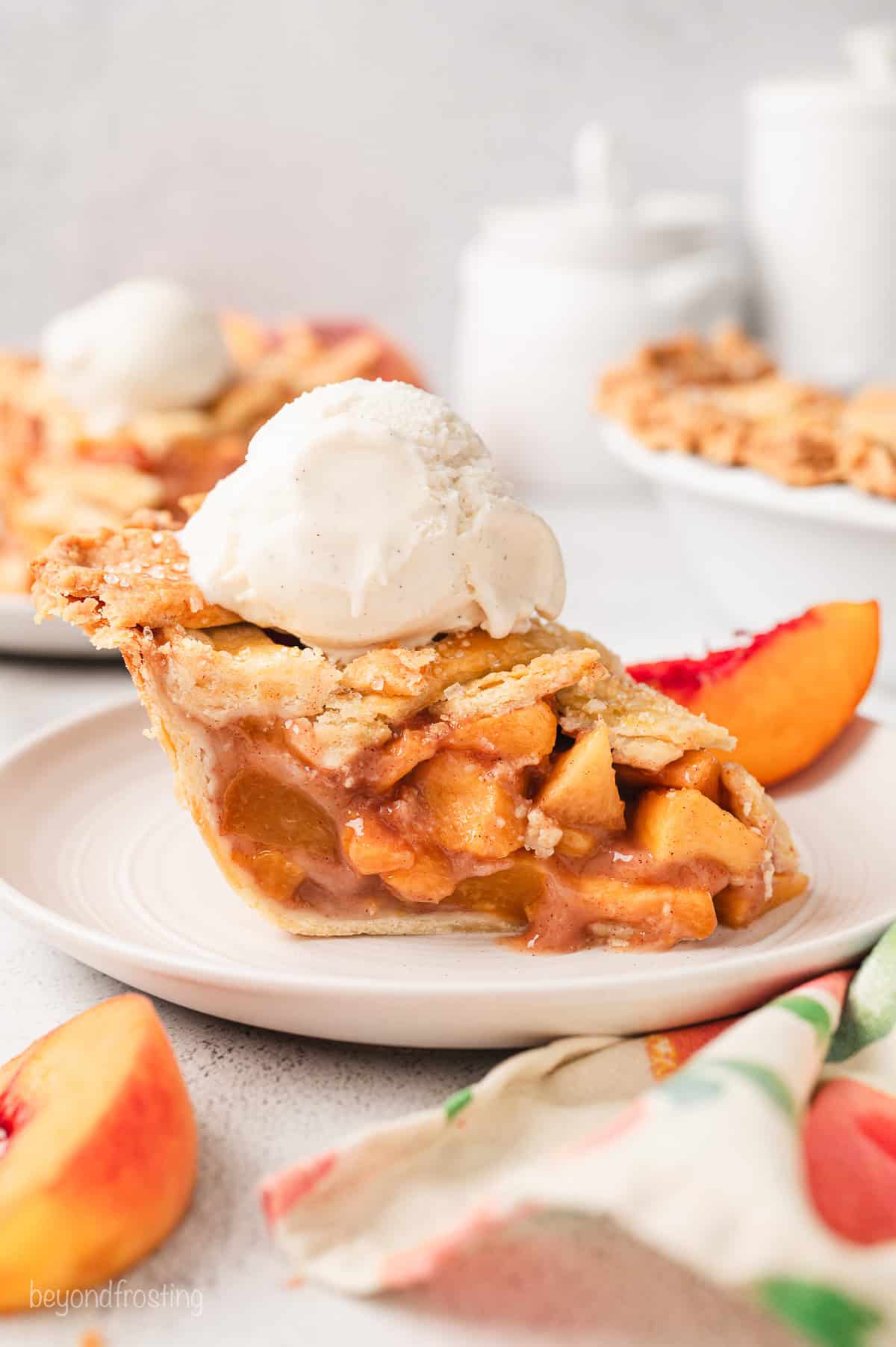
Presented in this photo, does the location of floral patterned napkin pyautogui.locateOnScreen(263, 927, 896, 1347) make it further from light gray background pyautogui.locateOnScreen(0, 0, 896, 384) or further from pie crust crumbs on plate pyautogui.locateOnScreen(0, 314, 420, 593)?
light gray background pyautogui.locateOnScreen(0, 0, 896, 384)

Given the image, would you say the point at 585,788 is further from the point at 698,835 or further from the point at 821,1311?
the point at 821,1311

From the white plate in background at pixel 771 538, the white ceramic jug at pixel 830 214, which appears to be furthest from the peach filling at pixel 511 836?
the white ceramic jug at pixel 830 214

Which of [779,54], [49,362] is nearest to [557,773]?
[49,362]

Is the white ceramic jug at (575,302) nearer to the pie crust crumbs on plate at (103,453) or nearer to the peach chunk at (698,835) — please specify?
the pie crust crumbs on plate at (103,453)

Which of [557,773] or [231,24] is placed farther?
[231,24]

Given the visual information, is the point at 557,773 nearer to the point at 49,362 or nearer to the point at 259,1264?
the point at 259,1264

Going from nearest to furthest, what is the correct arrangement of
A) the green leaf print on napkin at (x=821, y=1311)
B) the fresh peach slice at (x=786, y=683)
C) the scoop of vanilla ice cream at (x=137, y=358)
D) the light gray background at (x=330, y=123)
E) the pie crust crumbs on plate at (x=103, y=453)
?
the green leaf print on napkin at (x=821, y=1311)
the fresh peach slice at (x=786, y=683)
the pie crust crumbs on plate at (x=103, y=453)
the scoop of vanilla ice cream at (x=137, y=358)
the light gray background at (x=330, y=123)
